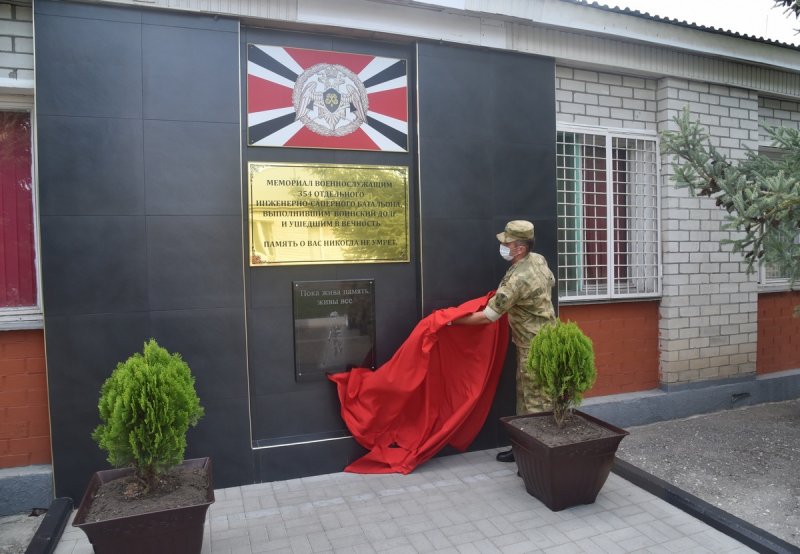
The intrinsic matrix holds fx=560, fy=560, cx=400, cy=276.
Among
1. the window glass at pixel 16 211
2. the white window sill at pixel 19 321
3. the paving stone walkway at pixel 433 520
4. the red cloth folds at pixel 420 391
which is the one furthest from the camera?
the red cloth folds at pixel 420 391

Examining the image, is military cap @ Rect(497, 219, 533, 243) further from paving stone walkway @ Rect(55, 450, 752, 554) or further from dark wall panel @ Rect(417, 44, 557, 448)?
paving stone walkway @ Rect(55, 450, 752, 554)

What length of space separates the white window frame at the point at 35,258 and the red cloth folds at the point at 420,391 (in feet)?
8.01

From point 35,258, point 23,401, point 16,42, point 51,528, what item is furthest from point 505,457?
point 16,42

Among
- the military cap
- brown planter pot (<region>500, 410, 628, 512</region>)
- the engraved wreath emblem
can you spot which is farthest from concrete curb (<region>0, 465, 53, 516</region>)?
the military cap

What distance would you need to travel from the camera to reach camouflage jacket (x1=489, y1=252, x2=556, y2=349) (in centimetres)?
472

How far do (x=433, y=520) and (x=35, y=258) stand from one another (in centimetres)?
376

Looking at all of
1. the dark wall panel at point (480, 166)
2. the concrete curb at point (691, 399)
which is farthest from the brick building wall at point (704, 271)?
the dark wall panel at point (480, 166)

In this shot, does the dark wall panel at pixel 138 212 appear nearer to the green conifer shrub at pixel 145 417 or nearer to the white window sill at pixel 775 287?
the green conifer shrub at pixel 145 417

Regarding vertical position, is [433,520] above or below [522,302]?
below

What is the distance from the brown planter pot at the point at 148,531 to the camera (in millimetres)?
3047

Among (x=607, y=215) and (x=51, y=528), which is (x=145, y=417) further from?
(x=607, y=215)

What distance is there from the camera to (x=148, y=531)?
311 cm

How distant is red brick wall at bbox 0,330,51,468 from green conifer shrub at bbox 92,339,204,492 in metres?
1.55

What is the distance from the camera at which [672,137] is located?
461cm
